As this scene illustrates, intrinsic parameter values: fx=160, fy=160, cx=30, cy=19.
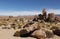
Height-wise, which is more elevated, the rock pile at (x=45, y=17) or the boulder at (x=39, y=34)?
the boulder at (x=39, y=34)

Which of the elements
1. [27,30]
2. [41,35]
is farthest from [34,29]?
[41,35]

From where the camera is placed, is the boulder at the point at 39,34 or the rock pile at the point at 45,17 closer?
the boulder at the point at 39,34

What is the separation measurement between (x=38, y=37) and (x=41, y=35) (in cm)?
39

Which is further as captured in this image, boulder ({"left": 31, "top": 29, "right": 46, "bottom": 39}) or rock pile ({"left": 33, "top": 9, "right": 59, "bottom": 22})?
rock pile ({"left": 33, "top": 9, "right": 59, "bottom": 22})

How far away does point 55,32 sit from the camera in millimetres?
18297

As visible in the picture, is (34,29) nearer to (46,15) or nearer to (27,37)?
(27,37)

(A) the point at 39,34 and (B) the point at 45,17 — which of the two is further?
(B) the point at 45,17

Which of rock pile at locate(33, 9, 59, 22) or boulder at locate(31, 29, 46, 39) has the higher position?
boulder at locate(31, 29, 46, 39)

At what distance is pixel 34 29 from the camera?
1722cm

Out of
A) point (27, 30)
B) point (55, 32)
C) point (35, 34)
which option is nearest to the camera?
point (35, 34)

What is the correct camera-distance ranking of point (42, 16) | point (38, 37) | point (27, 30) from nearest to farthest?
point (38, 37)
point (27, 30)
point (42, 16)

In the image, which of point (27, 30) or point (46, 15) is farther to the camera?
point (46, 15)

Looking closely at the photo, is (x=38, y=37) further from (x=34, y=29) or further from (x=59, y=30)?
(x=59, y=30)

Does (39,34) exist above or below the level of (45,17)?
above
